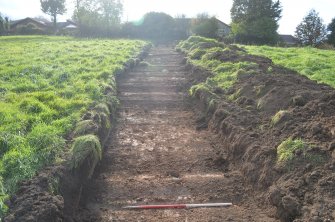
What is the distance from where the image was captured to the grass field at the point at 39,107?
510 centimetres

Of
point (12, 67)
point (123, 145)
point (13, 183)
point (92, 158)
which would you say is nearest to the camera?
point (13, 183)

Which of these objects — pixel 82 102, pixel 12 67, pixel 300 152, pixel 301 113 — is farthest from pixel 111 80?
pixel 300 152

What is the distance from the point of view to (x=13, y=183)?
14.5 feet

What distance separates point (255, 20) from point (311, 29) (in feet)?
48.4

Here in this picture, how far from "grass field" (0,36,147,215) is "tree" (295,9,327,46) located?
44.8 meters

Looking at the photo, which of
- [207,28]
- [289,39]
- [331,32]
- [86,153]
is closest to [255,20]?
[207,28]

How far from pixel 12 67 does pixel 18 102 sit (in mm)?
5565

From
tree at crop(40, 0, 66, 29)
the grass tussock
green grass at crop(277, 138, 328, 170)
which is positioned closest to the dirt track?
the grass tussock

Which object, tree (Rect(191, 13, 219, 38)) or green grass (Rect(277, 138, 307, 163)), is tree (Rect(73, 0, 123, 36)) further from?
green grass (Rect(277, 138, 307, 163))

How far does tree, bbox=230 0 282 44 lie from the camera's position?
40.9 metres

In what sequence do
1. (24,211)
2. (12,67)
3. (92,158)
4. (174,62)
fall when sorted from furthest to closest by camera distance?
(174,62) → (12,67) → (92,158) → (24,211)

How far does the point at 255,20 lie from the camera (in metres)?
42.8

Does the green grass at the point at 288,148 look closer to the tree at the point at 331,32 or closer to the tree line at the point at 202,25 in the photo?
the tree line at the point at 202,25

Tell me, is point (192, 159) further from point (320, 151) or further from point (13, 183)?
point (13, 183)
